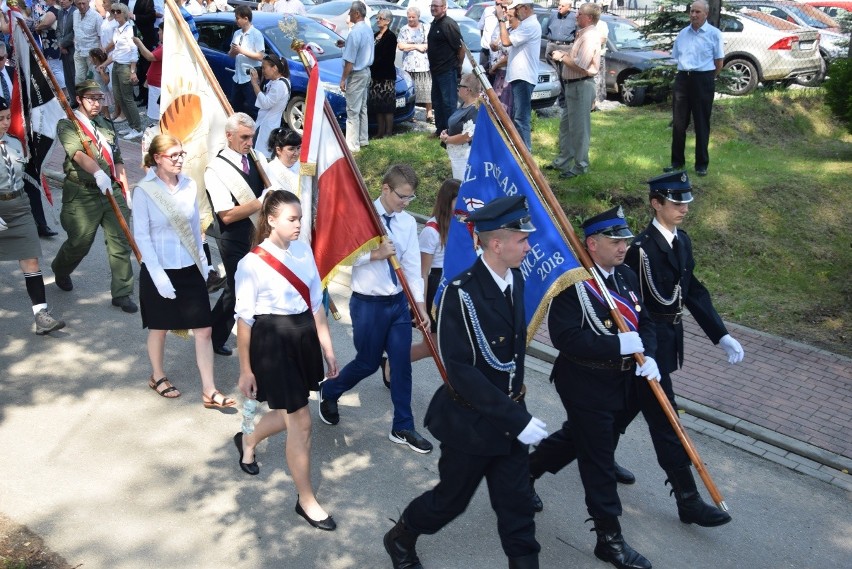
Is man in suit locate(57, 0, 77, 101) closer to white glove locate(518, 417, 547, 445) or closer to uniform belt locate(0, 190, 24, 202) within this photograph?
uniform belt locate(0, 190, 24, 202)

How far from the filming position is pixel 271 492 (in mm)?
5992

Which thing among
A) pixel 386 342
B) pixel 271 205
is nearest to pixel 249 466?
pixel 386 342

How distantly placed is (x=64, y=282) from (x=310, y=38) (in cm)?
765

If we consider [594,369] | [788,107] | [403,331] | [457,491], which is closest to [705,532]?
[594,369]

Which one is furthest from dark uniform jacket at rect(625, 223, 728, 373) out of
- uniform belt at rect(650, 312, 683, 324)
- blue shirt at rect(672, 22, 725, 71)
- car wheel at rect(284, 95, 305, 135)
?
car wheel at rect(284, 95, 305, 135)

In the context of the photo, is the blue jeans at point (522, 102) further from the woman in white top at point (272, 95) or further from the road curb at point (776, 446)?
the road curb at point (776, 446)

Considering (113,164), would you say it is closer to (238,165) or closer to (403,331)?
(238,165)

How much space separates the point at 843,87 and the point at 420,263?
361 inches

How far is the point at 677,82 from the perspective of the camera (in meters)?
11.7

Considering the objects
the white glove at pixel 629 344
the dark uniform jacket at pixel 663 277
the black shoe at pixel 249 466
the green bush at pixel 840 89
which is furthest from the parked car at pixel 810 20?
the black shoe at pixel 249 466

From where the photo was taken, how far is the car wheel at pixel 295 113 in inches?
551

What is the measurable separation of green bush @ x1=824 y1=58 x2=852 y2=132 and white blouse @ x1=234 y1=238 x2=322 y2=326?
9.96 m

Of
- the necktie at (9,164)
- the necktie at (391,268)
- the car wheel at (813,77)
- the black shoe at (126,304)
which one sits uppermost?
the necktie at (9,164)

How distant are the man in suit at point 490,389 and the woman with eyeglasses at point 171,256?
2.68 meters
